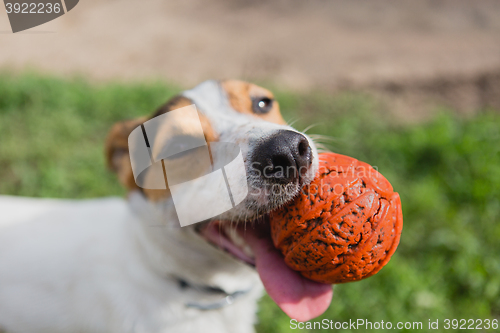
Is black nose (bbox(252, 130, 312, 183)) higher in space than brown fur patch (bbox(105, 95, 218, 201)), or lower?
higher

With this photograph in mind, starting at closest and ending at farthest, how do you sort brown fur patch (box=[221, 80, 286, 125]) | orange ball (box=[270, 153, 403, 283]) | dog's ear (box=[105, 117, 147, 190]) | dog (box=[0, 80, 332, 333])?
orange ball (box=[270, 153, 403, 283]) → dog (box=[0, 80, 332, 333]) → brown fur patch (box=[221, 80, 286, 125]) → dog's ear (box=[105, 117, 147, 190])

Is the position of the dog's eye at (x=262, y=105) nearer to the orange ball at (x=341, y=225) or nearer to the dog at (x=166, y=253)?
the dog at (x=166, y=253)

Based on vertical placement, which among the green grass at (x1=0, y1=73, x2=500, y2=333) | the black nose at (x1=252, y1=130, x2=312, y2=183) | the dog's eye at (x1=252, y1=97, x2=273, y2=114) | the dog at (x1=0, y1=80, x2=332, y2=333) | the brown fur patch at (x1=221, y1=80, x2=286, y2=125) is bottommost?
the green grass at (x1=0, y1=73, x2=500, y2=333)

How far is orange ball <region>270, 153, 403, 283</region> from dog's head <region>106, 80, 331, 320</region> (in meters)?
0.09

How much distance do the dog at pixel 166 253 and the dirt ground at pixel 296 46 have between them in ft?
10.5

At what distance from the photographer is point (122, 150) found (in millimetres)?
2656

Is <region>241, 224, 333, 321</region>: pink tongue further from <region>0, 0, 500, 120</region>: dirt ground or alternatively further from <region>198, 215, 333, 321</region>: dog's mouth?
<region>0, 0, 500, 120</region>: dirt ground

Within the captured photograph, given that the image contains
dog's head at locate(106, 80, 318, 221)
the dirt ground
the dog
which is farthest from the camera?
the dirt ground

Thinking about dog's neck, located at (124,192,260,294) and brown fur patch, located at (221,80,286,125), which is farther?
brown fur patch, located at (221,80,286,125)

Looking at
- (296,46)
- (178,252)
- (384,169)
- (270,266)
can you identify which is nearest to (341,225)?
Answer: (270,266)

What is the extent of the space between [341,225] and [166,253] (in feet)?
3.57

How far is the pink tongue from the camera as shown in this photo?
185 cm

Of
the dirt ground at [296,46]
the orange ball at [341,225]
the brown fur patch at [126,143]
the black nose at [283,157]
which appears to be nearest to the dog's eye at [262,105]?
the brown fur patch at [126,143]

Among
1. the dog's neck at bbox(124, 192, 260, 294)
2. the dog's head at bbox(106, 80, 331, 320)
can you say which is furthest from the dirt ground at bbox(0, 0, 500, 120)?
the dog's neck at bbox(124, 192, 260, 294)
